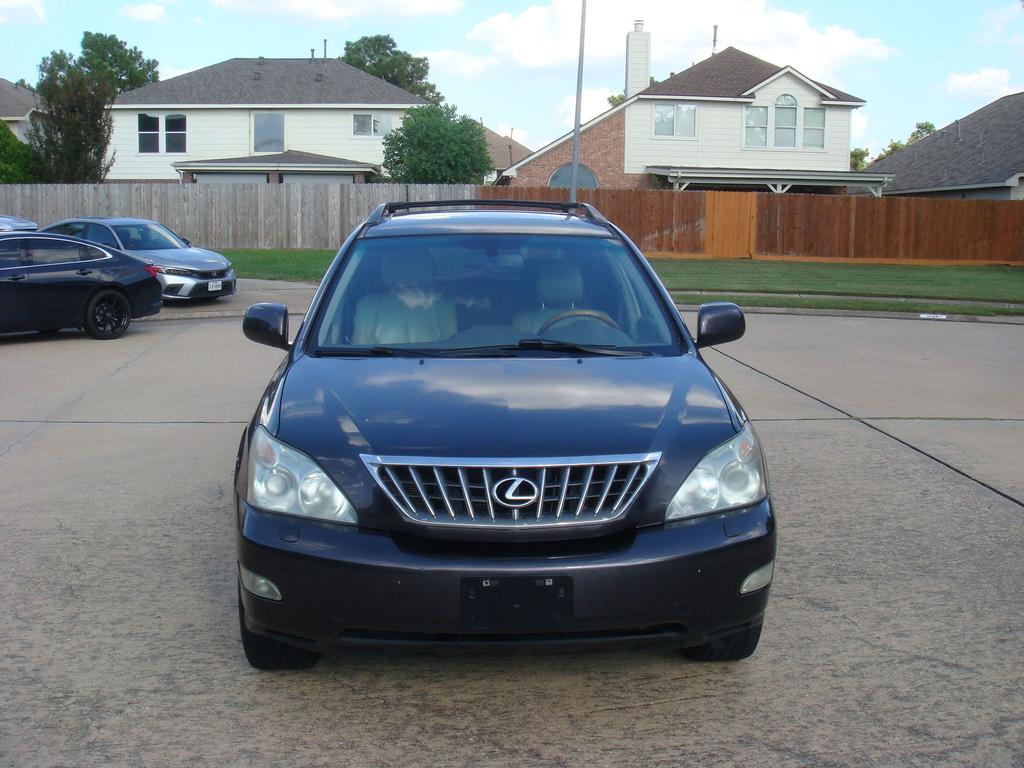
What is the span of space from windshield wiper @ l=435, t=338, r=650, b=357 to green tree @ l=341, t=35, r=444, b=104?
8659 centimetres

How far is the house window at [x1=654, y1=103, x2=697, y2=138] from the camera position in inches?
1684

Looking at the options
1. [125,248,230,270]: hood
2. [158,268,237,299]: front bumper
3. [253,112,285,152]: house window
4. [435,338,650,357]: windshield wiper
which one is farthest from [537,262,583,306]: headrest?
[253,112,285,152]: house window

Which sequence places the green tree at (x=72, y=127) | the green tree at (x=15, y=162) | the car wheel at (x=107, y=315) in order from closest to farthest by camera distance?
the car wheel at (x=107, y=315)
the green tree at (x=72, y=127)
the green tree at (x=15, y=162)

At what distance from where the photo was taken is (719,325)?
5.15 metres

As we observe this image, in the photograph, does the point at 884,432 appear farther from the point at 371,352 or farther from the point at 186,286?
the point at 186,286

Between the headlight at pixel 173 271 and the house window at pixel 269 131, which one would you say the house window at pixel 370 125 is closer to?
the house window at pixel 269 131

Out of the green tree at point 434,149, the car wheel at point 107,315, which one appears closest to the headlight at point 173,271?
the car wheel at point 107,315

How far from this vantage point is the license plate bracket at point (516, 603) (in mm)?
3420

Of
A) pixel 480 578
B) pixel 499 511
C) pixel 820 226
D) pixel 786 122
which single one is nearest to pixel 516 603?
pixel 480 578

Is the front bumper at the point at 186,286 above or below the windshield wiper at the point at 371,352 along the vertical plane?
below

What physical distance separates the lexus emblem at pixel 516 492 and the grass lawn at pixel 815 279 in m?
15.6

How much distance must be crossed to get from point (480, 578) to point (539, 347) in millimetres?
1470

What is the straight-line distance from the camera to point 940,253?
117 ft

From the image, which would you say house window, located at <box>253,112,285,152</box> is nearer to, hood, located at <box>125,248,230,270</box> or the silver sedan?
the silver sedan
